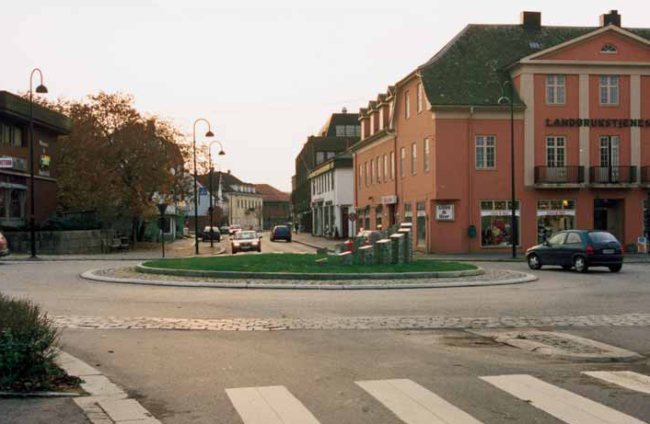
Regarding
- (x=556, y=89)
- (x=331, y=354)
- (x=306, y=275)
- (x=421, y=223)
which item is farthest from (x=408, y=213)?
(x=331, y=354)

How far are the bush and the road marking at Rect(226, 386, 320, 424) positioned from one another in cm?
174

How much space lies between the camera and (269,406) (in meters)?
6.69

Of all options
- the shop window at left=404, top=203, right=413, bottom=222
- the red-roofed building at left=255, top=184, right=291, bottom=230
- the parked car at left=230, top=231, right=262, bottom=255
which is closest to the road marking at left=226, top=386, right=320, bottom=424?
the parked car at left=230, top=231, right=262, bottom=255

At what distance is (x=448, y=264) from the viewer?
2552 centimetres

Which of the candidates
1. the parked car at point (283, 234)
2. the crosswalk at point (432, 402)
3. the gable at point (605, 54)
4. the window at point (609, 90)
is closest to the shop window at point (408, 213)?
the gable at point (605, 54)

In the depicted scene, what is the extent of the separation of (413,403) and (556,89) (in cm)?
3735

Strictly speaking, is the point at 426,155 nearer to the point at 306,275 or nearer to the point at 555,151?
the point at 555,151

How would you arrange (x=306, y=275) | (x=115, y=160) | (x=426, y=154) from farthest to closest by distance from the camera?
(x=115, y=160), (x=426, y=154), (x=306, y=275)

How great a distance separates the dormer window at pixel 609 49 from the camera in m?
41.2

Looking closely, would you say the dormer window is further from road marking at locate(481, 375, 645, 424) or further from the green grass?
road marking at locate(481, 375, 645, 424)

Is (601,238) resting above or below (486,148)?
below

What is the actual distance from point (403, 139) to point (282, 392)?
4109 centimetres

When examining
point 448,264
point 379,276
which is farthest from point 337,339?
point 448,264

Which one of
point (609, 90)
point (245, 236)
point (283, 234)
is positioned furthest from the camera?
point (283, 234)
